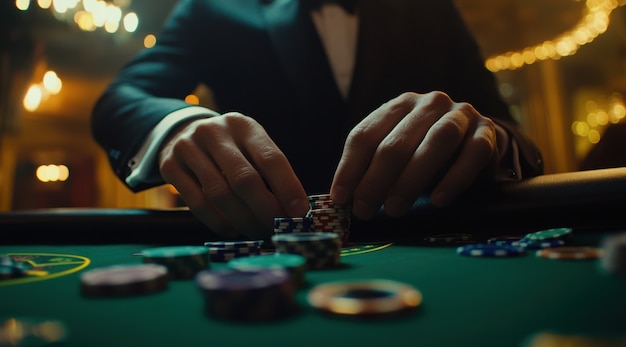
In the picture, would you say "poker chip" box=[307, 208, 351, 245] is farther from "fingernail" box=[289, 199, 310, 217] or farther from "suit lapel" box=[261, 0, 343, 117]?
"suit lapel" box=[261, 0, 343, 117]

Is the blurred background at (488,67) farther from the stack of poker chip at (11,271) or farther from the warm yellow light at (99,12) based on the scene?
the stack of poker chip at (11,271)

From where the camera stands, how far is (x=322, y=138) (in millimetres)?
3041

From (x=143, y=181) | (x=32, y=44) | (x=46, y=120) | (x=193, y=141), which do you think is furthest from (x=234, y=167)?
(x=46, y=120)

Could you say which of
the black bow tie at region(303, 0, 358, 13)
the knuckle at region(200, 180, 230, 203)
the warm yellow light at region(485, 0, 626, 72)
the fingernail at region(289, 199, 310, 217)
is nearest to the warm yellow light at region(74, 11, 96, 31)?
the black bow tie at region(303, 0, 358, 13)

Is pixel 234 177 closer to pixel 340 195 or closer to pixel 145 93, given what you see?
pixel 340 195

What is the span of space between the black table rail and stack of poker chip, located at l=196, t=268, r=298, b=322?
40.4 inches

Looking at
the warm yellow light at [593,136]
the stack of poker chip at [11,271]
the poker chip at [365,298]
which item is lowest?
the poker chip at [365,298]

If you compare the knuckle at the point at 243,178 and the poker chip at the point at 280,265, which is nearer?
the poker chip at the point at 280,265

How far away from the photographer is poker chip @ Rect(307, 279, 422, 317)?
528mm

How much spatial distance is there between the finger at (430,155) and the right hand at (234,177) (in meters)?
0.31

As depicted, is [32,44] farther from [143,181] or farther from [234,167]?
[234,167]

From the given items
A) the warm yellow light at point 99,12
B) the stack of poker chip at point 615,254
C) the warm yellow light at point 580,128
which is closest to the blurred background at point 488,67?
the warm yellow light at point 580,128

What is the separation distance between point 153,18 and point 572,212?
7795mm

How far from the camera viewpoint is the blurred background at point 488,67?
307 inches
